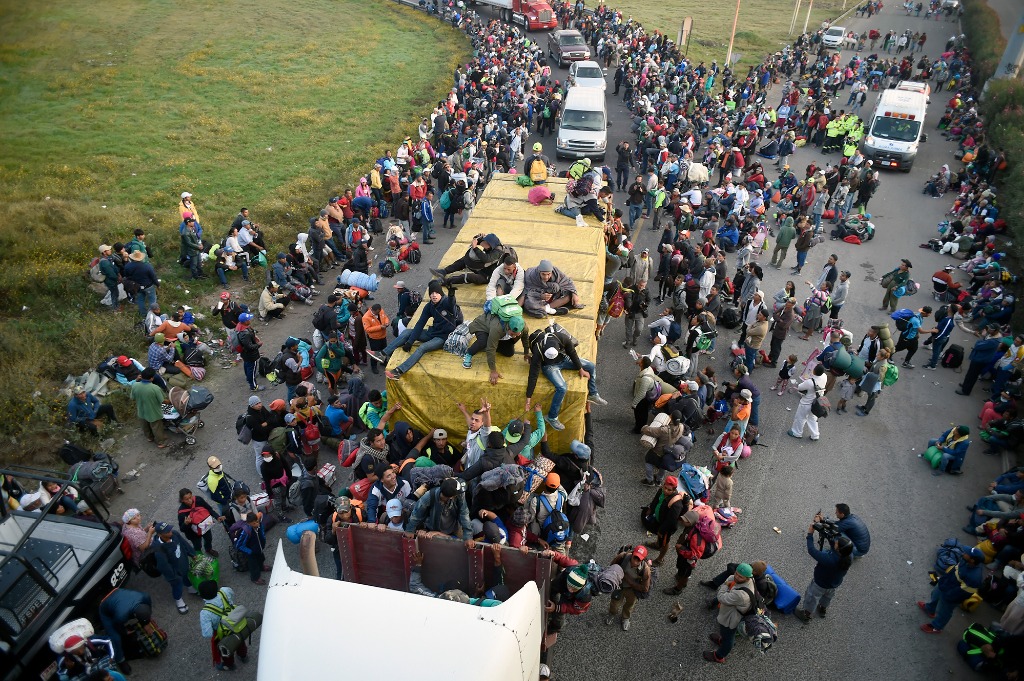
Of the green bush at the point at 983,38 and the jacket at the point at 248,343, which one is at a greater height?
the green bush at the point at 983,38

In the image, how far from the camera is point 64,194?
19.3 meters

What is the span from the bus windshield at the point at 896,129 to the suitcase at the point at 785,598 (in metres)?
21.9

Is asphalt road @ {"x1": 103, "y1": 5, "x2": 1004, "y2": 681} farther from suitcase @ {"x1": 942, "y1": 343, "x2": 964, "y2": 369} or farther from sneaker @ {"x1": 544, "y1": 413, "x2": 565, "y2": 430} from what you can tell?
sneaker @ {"x1": 544, "y1": 413, "x2": 565, "y2": 430}

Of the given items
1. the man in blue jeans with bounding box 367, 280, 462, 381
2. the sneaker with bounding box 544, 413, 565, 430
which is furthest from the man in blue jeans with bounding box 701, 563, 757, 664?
the man in blue jeans with bounding box 367, 280, 462, 381

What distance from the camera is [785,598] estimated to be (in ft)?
27.8

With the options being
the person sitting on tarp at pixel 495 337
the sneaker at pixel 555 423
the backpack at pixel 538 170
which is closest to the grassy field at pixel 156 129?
the backpack at pixel 538 170

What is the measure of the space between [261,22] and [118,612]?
141ft

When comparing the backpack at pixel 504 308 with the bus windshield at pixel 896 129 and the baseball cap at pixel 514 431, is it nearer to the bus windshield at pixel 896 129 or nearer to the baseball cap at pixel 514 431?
the baseball cap at pixel 514 431

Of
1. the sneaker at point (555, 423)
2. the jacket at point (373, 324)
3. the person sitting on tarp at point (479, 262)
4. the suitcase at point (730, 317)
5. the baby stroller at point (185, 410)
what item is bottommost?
the baby stroller at point (185, 410)

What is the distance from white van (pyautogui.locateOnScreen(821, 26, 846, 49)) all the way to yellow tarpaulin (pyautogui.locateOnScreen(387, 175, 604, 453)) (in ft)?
128

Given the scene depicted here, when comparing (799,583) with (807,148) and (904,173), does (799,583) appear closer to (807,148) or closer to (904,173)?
(904,173)

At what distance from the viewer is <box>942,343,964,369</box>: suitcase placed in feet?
44.4

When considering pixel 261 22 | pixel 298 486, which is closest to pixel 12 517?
pixel 298 486

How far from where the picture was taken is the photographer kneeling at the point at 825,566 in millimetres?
7898
